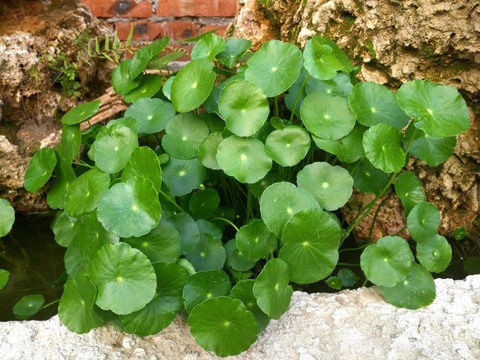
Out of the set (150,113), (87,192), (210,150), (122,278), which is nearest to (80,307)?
(122,278)

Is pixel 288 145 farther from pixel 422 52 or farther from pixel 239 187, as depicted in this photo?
pixel 422 52

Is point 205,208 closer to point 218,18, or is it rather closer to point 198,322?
point 198,322

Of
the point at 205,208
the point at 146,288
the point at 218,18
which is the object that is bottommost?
the point at 218,18

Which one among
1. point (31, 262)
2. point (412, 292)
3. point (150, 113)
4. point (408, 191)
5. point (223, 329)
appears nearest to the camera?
point (223, 329)

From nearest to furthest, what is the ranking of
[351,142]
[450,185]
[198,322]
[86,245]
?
1. [198,322]
2. [86,245]
3. [351,142]
4. [450,185]

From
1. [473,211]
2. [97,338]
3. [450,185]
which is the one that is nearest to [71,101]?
[97,338]
